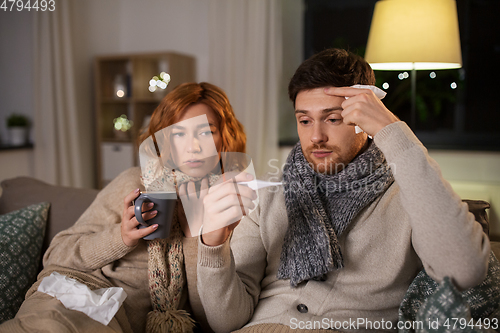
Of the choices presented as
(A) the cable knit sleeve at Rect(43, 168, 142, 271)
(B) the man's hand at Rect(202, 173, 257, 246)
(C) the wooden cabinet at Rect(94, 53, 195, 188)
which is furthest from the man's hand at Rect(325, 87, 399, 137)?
(C) the wooden cabinet at Rect(94, 53, 195, 188)

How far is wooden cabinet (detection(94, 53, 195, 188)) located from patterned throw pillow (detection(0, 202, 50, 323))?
1992mm

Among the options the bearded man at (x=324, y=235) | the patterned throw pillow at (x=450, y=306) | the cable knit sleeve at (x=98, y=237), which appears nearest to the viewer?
the patterned throw pillow at (x=450, y=306)

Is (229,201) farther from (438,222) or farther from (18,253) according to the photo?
(18,253)

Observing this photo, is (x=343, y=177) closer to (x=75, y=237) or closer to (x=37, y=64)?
(x=75, y=237)

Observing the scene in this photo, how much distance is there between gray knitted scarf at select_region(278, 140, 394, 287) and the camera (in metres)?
1.01

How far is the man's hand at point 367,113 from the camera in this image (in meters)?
0.86

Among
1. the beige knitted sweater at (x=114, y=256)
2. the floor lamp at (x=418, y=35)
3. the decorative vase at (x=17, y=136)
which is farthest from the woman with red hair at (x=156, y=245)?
the decorative vase at (x=17, y=136)

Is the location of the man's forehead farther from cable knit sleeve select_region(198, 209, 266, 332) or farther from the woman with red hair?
cable knit sleeve select_region(198, 209, 266, 332)

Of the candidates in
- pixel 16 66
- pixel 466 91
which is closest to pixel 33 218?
pixel 16 66

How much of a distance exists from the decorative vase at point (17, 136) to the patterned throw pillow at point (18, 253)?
210 centimetres

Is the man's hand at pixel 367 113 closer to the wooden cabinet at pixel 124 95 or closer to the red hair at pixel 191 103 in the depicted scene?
the red hair at pixel 191 103

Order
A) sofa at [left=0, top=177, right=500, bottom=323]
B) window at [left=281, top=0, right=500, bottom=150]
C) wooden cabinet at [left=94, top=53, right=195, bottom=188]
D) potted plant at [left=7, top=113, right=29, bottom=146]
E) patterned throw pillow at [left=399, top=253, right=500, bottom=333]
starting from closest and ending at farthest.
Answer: patterned throw pillow at [left=399, top=253, right=500, bottom=333]
sofa at [left=0, top=177, right=500, bottom=323]
window at [left=281, top=0, right=500, bottom=150]
potted plant at [left=7, top=113, right=29, bottom=146]
wooden cabinet at [left=94, top=53, right=195, bottom=188]

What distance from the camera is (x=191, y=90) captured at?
1.18 metres

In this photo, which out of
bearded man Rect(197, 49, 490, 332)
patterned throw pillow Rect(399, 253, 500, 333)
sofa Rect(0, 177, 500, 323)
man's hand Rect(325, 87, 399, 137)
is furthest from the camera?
sofa Rect(0, 177, 500, 323)
